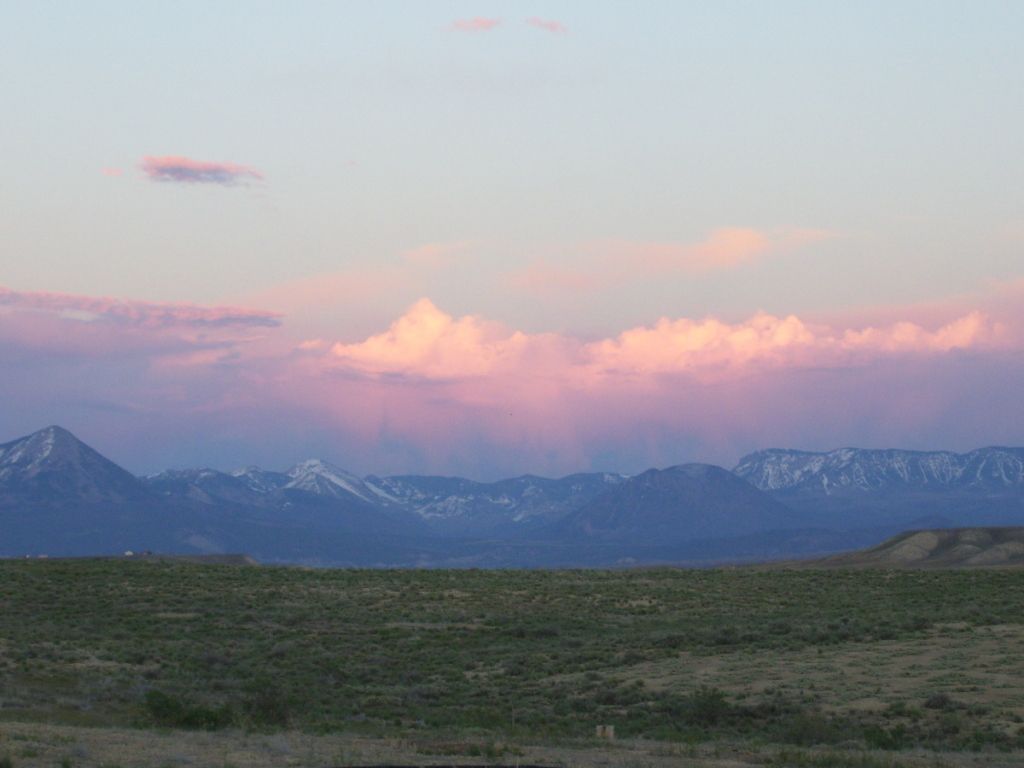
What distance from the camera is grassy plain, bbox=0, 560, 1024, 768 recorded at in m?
29.9

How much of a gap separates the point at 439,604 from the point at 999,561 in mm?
73642

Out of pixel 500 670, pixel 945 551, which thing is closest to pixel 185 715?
pixel 500 670

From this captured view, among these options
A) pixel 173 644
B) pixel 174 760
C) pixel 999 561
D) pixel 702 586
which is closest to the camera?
pixel 174 760

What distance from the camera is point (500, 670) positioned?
154 feet

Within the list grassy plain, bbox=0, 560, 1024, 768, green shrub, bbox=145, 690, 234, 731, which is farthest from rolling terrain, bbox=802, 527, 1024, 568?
green shrub, bbox=145, 690, 234, 731

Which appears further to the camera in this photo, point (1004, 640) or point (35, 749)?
point (1004, 640)

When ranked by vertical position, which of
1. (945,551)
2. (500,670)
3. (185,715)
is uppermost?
(185,715)

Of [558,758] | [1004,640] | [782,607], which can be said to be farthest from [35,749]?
[782,607]

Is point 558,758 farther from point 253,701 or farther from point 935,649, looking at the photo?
point 935,649

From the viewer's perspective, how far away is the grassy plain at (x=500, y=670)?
29.9m

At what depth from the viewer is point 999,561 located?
122500 millimetres

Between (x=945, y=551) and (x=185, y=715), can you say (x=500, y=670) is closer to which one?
(x=185, y=715)

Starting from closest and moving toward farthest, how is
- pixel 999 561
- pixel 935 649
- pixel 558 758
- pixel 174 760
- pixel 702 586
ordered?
pixel 174 760 < pixel 558 758 < pixel 935 649 < pixel 702 586 < pixel 999 561

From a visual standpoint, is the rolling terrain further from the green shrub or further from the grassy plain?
the green shrub
